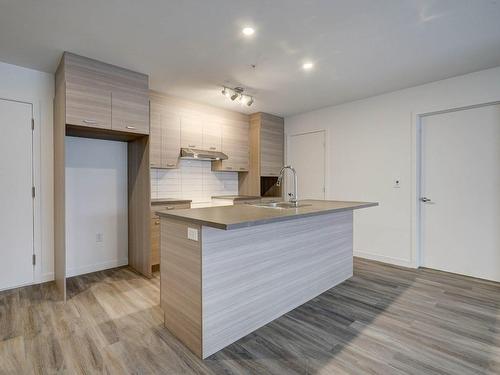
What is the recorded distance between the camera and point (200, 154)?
412 centimetres

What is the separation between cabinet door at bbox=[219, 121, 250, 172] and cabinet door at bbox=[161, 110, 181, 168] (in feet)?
2.91

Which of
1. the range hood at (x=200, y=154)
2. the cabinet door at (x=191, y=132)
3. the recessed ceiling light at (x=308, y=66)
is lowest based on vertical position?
the range hood at (x=200, y=154)

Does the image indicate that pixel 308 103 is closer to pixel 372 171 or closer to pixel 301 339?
pixel 372 171

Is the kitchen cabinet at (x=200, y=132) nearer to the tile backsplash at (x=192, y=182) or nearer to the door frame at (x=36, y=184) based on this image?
the tile backsplash at (x=192, y=182)

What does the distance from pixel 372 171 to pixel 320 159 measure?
948 millimetres

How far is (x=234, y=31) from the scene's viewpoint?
2.35 m

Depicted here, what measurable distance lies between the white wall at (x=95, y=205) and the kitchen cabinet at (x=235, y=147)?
1.56 m

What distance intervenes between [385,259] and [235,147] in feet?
9.87

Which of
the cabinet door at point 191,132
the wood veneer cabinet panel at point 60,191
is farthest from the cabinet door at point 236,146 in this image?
the wood veneer cabinet panel at point 60,191

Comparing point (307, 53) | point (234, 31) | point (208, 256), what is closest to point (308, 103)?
point (307, 53)

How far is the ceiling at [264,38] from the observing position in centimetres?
204

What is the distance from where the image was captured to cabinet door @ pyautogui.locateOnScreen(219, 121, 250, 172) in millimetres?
4680

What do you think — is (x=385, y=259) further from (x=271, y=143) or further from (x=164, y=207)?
(x=164, y=207)

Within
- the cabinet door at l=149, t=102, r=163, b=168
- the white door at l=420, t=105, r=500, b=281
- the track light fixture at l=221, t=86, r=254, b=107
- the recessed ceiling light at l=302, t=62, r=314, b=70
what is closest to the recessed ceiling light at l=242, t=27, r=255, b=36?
the recessed ceiling light at l=302, t=62, r=314, b=70
